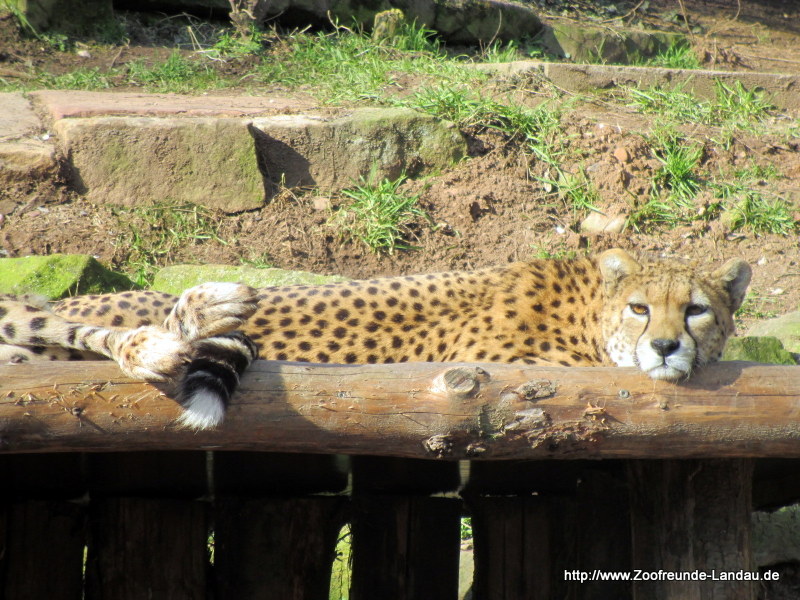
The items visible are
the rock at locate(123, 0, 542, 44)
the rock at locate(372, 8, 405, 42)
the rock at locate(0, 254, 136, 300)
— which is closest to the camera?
the rock at locate(0, 254, 136, 300)

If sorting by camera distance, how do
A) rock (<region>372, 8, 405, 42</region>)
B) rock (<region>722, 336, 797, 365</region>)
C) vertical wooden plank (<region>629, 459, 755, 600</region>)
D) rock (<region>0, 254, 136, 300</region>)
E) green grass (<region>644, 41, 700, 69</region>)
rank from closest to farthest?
vertical wooden plank (<region>629, 459, 755, 600</region>) < rock (<region>722, 336, 797, 365</region>) < rock (<region>0, 254, 136, 300</region>) < rock (<region>372, 8, 405, 42</region>) < green grass (<region>644, 41, 700, 69</region>)

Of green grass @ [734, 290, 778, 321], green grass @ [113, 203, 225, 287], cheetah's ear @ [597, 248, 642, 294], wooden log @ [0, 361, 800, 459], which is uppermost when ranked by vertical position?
wooden log @ [0, 361, 800, 459]

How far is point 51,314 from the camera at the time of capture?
2.96 metres

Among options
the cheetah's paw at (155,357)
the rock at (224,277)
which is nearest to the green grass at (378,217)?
the rock at (224,277)

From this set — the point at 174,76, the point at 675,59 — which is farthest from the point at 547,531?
the point at 675,59

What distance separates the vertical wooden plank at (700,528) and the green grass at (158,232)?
331cm

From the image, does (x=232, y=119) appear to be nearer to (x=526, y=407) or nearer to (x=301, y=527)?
(x=301, y=527)

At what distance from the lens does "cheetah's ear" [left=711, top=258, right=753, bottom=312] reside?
10.3 feet

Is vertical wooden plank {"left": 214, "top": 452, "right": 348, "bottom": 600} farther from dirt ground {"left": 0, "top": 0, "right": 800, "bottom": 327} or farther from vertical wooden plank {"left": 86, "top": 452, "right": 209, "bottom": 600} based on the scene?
dirt ground {"left": 0, "top": 0, "right": 800, "bottom": 327}

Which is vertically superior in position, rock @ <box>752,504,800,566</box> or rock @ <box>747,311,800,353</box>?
rock @ <box>747,311,800,353</box>

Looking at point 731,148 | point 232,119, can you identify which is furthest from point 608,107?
point 232,119

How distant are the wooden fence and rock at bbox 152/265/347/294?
1.72 metres

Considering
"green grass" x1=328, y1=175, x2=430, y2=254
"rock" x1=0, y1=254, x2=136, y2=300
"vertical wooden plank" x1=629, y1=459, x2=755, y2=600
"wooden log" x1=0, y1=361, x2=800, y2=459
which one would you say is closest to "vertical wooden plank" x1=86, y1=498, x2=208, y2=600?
"wooden log" x1=0, y1=361, x2=800, y2=459

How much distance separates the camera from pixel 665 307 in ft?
9.80
